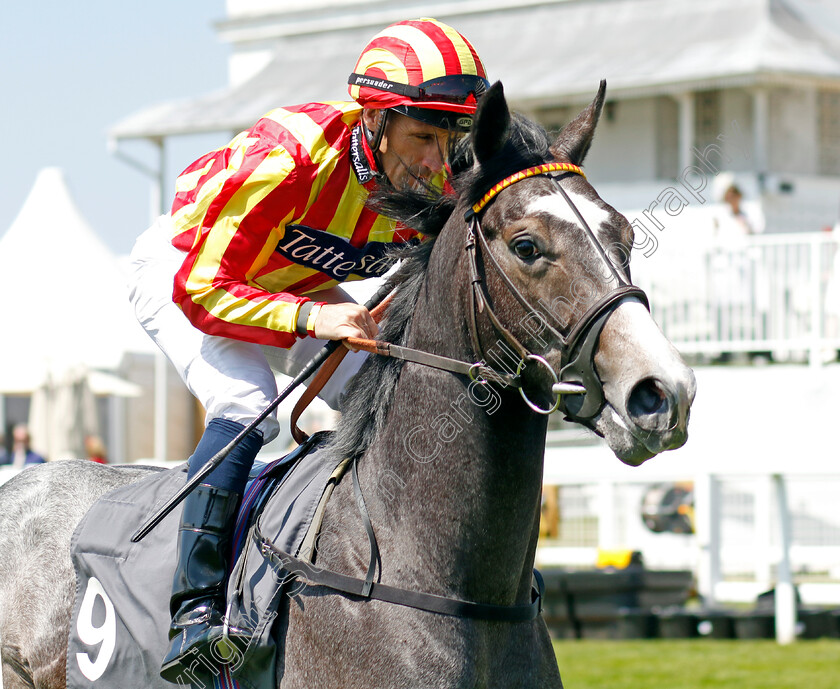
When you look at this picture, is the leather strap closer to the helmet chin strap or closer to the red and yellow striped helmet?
the helmet chin strap

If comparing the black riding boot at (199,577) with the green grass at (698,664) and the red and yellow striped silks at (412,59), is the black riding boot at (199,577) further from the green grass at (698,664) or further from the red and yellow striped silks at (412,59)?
the green grass at (698,664)

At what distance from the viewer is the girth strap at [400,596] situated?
2717 mm

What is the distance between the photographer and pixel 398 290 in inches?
122

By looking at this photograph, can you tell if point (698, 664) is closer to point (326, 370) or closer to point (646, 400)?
point (326, 370)

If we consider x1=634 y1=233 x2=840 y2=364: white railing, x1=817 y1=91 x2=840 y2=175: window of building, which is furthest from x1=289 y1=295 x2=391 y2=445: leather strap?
x1=817 y1=91 x2=840 y2=175: window of building

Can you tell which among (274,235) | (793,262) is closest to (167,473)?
(274,235)

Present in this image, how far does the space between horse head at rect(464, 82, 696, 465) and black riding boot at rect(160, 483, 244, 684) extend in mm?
883

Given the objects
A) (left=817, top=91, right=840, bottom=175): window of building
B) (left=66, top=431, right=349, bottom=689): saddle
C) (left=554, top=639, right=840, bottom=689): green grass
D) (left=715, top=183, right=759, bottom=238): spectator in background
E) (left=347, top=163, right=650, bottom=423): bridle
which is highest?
(left=817, top=91, right=840, bottom=175): window of building

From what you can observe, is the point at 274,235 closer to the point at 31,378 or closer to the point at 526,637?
the point at 526,637

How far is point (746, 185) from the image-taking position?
14992 mm

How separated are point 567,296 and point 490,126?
0.48 meters

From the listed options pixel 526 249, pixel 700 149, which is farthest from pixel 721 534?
pixel 526 249

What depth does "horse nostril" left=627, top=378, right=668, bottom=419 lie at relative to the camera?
2.38 meters

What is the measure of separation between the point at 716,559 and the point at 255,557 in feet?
22.8
